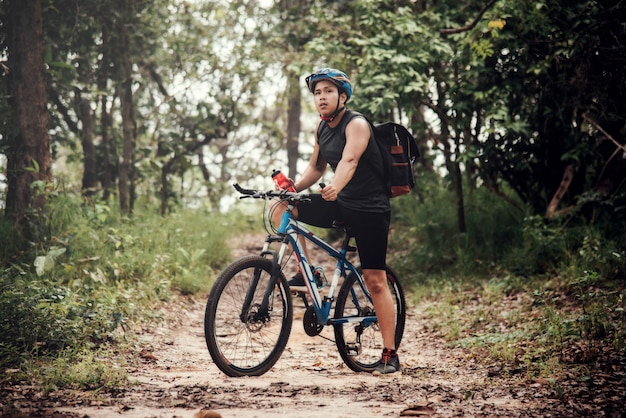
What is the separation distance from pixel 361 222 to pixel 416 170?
7310 millimetres

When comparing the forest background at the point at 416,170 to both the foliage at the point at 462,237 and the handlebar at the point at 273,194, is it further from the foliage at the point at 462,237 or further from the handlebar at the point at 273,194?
the handlebar at the point at 273,194

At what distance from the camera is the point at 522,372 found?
5184mm

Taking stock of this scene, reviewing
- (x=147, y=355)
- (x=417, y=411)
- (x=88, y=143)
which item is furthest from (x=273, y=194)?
(x=88, y=143)

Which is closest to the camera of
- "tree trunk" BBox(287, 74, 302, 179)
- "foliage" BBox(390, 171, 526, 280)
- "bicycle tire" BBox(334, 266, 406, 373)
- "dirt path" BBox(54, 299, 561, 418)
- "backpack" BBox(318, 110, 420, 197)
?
"dirt path" BBox(54, 299, 561, 418)

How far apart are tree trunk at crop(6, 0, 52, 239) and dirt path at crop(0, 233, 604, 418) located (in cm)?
261

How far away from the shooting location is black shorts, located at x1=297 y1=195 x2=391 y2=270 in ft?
17.3

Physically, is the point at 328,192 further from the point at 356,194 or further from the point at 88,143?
the point at 88,143

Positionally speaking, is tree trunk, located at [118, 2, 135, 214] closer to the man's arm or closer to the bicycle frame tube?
the bicycle frame tube

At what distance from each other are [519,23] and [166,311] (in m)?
5.78

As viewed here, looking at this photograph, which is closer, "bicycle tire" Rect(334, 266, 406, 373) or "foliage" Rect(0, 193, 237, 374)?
"foliage" Rect(0, 193, 237, 374)

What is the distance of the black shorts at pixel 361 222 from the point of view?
17.3ft

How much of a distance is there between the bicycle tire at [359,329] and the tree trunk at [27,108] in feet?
13.4

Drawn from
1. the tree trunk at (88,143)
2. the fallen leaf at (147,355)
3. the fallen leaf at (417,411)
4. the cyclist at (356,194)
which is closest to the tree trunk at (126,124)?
the tree trunk at (88,143)

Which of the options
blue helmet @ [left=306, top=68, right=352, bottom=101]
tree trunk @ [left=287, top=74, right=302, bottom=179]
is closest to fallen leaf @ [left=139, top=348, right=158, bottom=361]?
blue helmet @ [left=306, top=68, right=352, bottom=101]
